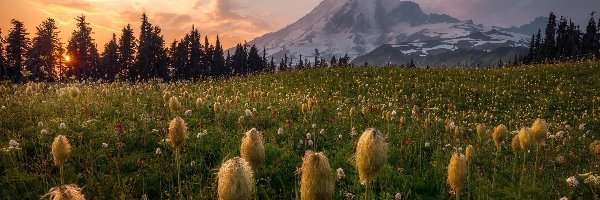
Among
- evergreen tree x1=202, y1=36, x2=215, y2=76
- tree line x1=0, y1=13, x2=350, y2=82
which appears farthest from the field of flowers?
evergreen tree x1=202, y1=36, x2=215, y2=76

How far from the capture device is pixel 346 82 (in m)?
20.0

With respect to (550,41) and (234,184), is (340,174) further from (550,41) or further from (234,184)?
(550,41)

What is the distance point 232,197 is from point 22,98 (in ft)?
41.0

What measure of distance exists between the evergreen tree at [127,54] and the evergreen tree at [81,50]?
5.84 metres

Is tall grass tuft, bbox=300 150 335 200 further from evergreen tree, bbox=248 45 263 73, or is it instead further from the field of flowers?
evergreen tree, bbox=248 45 263 73

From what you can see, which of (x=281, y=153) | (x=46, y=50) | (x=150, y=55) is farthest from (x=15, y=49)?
(x=281, y=153)

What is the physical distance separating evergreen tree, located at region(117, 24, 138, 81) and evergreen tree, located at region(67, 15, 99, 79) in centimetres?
584

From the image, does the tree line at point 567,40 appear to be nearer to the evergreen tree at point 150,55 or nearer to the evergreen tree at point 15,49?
the evergreen tree at point 150,55

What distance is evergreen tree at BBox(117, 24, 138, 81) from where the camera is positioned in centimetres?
7238

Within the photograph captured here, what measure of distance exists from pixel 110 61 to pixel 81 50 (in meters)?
4.92

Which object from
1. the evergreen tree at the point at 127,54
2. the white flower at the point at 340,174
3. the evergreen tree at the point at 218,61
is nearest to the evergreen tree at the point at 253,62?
the evergreen tree at the point at 218,61

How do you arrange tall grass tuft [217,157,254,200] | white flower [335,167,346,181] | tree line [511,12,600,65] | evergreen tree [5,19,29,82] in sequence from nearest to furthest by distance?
tall grass tuft [217,157,254,200], white flower [335,167,346,181], evergreen tree [5,19,29,82], tree line [511,12,600,65]

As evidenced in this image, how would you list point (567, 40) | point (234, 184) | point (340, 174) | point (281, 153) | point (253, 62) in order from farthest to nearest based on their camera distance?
point (253, 62) < point (567, 40) < point (281, 153) < point (340, 174) < point (234, 184)

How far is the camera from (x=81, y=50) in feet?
242
